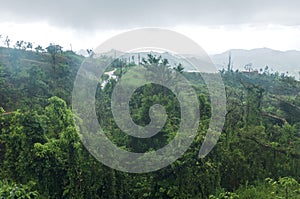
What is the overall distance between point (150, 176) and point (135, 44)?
3.52 meters

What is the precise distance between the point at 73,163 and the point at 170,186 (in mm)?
2473

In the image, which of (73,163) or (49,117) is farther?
(49,117)

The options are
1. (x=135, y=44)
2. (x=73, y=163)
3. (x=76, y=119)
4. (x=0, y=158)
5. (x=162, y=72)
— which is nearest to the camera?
(x=135, y=44)

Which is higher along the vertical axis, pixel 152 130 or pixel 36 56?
pixel 36 56

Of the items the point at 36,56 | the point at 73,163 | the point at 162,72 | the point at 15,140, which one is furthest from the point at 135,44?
the point at 36,56

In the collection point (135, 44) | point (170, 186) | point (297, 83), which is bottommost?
point (170, 186)

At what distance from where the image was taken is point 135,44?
5625 mm

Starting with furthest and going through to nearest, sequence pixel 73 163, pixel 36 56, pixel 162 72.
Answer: pixel 36 56 → pixel 162 72 → pixel 73 163

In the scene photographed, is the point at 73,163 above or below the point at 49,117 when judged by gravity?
below

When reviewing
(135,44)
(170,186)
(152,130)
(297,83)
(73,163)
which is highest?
(135,44)

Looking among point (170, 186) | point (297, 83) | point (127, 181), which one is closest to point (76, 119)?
point (127, 181)

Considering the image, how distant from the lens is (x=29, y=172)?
295 inches

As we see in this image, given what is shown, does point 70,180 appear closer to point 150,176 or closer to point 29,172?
point 29,172

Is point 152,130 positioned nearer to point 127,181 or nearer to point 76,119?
point 127,181
